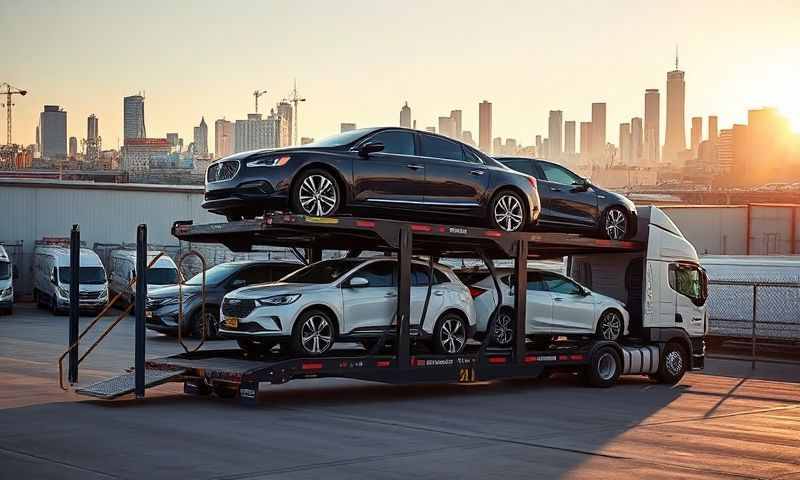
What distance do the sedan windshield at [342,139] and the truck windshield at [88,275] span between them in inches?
927

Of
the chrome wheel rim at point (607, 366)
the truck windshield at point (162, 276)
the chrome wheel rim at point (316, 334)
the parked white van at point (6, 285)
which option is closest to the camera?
the chrome wheel rim at point (316, 334)

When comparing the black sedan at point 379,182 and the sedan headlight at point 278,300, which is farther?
the sedan headlight at point 278,300

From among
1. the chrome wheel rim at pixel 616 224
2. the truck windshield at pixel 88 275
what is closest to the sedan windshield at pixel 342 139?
the chrome wheel rim at pixel 616 224

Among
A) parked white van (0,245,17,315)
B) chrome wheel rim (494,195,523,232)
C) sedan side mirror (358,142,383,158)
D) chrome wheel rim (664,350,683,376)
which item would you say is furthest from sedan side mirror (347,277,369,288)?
parked white van (0,245,17,315)

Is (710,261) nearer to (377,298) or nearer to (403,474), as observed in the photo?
(377,298)

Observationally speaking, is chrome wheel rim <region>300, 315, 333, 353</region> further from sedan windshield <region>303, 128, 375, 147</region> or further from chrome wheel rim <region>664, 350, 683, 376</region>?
chrome wheel rim <region>664, 350, 683, 376</region>

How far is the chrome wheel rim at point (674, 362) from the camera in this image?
806 inches

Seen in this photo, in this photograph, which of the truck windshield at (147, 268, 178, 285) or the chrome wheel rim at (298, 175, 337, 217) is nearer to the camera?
the chrome wheel rim at (298, 175, 337, 217)

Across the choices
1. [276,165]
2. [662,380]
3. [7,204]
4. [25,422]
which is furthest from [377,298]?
[7,204]

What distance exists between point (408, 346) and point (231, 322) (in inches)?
96.6

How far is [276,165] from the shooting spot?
47.2 feet

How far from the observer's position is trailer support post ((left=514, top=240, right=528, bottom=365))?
17.4m

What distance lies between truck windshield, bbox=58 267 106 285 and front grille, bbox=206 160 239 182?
23375 millimetres

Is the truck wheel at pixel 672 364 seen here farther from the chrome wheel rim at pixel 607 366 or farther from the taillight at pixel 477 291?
the taillight at pixel 477 291
